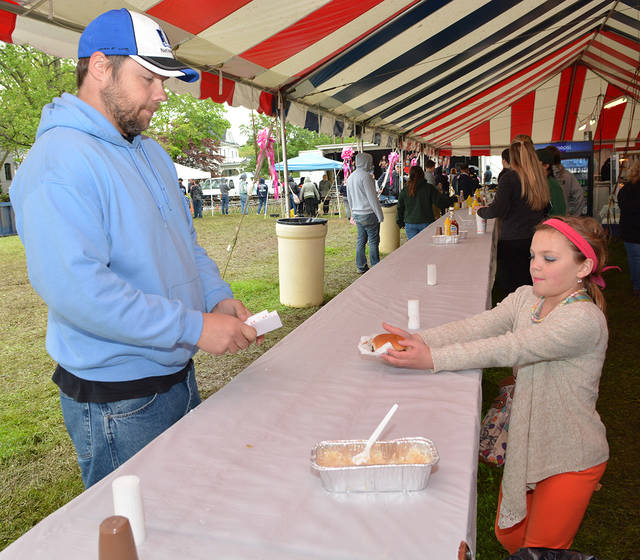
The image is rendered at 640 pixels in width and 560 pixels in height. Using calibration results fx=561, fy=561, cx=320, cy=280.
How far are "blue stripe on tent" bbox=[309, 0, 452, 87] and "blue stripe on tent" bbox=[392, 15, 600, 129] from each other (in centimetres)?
354

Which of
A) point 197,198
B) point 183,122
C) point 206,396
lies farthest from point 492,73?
point 183,122

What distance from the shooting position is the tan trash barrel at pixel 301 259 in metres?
5.85

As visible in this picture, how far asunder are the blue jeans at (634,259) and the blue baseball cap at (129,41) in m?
5.60

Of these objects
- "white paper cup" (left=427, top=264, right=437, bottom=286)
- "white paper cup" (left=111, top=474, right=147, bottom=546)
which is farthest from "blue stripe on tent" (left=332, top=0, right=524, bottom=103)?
"white paper cup" (left=111, top=474, right=147, bottom=546)

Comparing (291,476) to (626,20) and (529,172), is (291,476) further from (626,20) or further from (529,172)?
(626,20)

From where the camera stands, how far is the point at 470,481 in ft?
3.63

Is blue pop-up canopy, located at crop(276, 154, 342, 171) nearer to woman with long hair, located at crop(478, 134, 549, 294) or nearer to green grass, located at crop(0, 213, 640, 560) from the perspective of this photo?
green grass, located at crop(0, 213, 640, 560)

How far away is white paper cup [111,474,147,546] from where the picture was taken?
0.92 metres

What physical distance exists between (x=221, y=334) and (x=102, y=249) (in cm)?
33

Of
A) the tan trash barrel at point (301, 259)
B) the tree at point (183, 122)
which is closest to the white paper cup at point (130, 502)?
the tan trash barrel at point (301, 259)

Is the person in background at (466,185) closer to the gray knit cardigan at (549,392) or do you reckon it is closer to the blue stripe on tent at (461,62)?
the blue stripe on tent at (461,62)

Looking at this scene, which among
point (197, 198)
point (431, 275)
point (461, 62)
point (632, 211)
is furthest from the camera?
point (197, 198)

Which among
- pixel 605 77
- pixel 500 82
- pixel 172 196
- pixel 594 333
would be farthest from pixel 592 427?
pixel 605 77

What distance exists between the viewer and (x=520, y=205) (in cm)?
439
